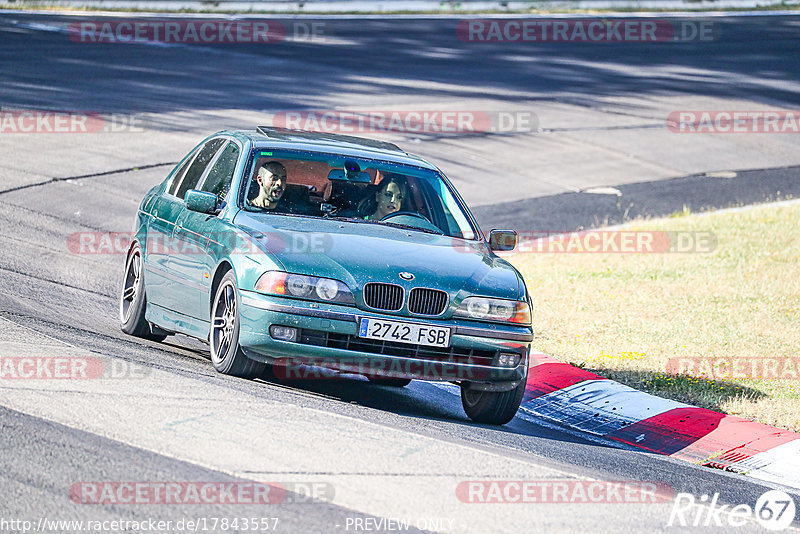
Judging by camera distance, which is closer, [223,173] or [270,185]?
[270,185]

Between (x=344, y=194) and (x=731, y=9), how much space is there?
122 ft

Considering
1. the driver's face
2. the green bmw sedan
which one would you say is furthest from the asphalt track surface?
the driver's face

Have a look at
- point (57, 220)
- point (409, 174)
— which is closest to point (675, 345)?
point (409, 174)

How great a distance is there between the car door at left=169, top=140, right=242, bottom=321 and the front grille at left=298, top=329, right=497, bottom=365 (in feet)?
3.53

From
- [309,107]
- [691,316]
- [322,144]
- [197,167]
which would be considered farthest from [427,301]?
[309,107]

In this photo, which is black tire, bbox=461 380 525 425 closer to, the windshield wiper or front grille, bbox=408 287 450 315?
front grille, bbox=408 287 450 315

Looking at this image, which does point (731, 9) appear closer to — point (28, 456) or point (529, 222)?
point (529, 222)

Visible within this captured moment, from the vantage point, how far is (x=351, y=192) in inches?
327

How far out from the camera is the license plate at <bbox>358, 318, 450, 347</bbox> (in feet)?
22.8

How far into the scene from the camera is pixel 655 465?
700cm

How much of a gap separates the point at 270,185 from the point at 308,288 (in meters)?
1.34

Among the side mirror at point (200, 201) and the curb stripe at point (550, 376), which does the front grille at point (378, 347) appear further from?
the curb stripe at point (550, 376)

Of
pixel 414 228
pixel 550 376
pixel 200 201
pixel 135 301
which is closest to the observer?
pixel 200 201

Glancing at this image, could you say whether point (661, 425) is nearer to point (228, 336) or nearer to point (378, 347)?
point (378, 347)
